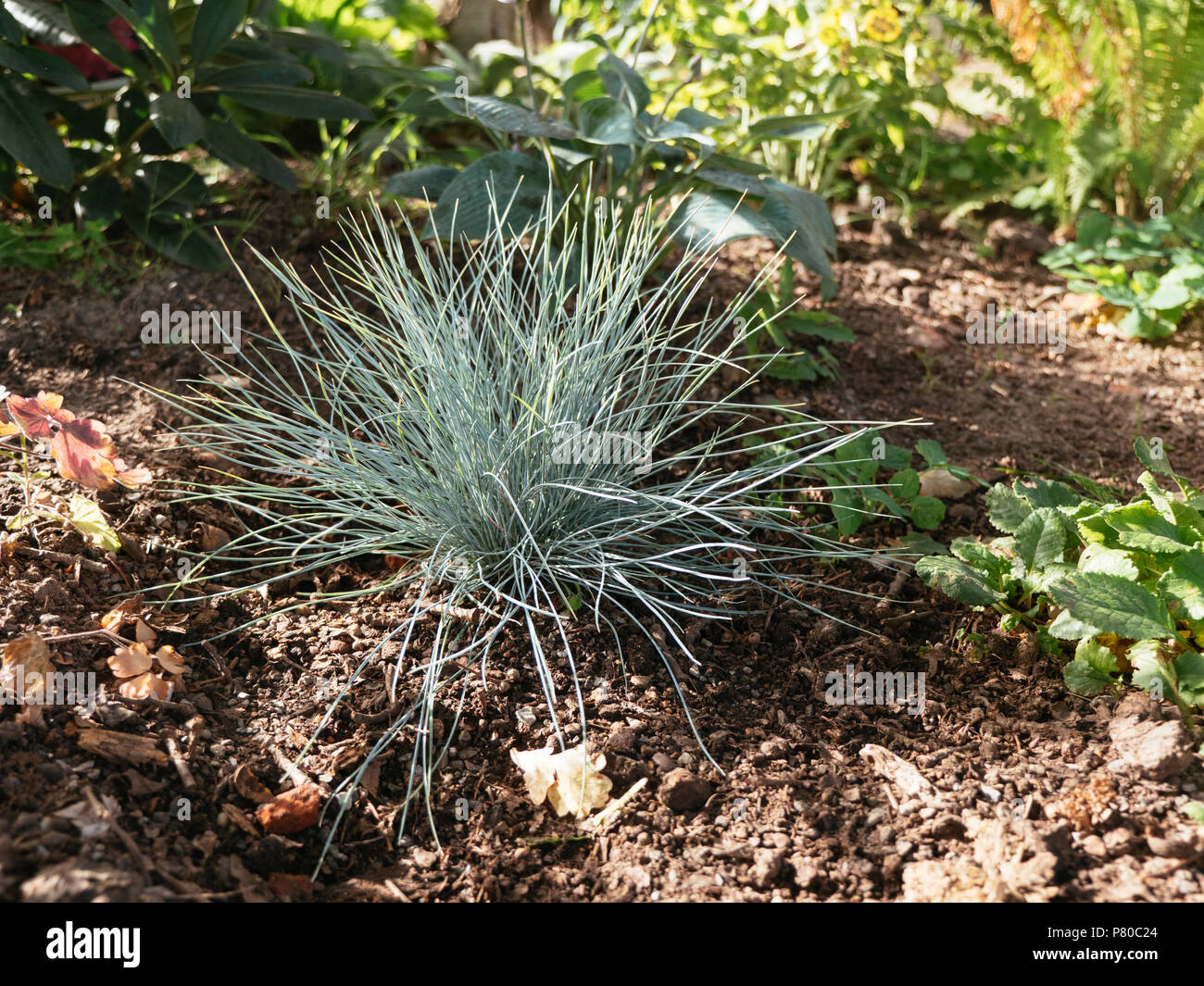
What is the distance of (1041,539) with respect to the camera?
5.90 ft

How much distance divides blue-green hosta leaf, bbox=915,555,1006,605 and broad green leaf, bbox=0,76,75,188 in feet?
7.57

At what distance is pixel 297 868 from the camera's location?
4.66 ft

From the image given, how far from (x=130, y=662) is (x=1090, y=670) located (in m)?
1.66

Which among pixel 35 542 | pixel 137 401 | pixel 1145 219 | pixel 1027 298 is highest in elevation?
pixel 1145 219

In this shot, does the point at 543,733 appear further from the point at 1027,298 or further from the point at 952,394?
the point at 1027,298

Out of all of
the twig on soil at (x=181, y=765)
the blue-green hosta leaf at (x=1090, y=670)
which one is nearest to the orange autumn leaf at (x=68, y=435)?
the twig on soil at (x=181, y=765)

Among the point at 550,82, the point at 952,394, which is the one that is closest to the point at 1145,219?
the point at 952,394

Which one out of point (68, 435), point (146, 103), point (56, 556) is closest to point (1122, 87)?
point (146, 103)

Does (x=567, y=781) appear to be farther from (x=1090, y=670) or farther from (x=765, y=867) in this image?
(x=1090, y=670)

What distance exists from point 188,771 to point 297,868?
24 cm

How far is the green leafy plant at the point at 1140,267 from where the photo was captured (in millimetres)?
2938

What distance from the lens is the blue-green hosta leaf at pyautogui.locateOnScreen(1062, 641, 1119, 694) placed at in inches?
65.2

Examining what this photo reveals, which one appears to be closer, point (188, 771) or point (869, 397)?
point (188, 771)
